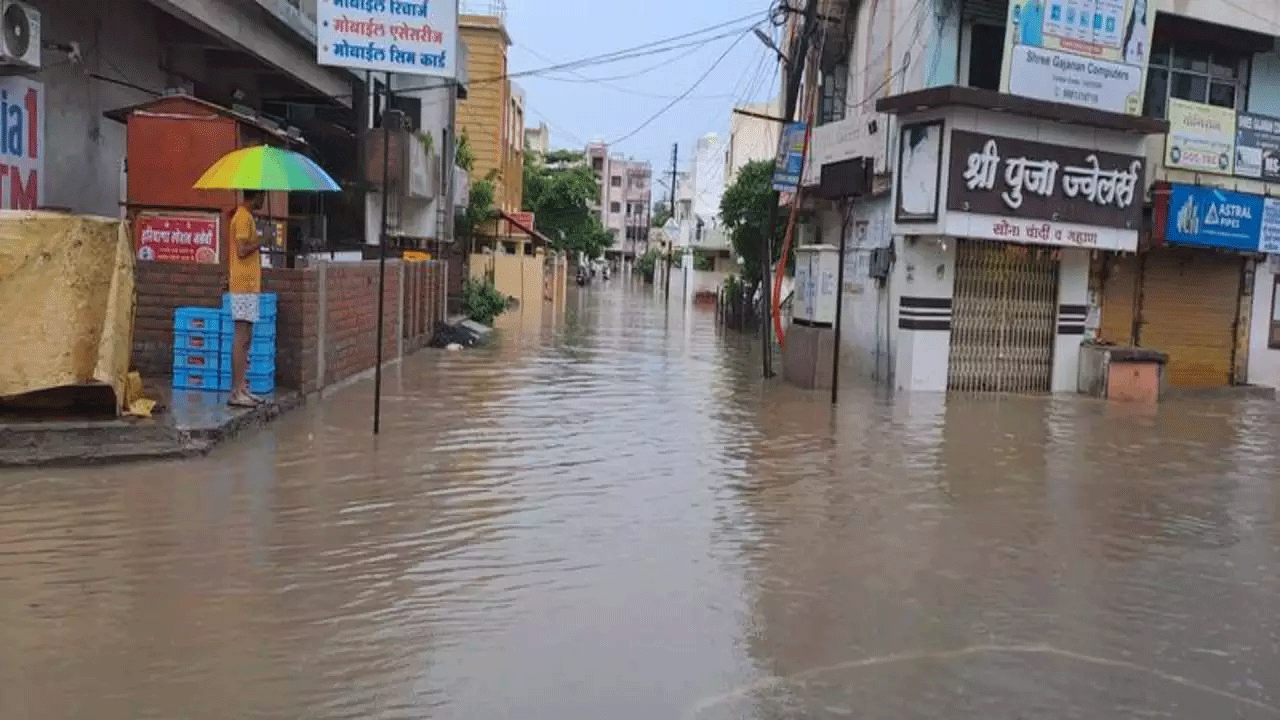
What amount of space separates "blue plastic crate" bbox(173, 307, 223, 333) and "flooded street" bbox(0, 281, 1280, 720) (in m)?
1.15

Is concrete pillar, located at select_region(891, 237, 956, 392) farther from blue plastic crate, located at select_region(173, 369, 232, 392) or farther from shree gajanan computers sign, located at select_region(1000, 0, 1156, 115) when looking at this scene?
blue plastic crate, located at select_region(173, 369, 232, 392)

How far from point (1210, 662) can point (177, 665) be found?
14.7ft

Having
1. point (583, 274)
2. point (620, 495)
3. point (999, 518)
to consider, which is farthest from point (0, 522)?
point (583, 274)

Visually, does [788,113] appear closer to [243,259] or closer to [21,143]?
[243,259]

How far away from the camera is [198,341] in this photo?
34.4 ft

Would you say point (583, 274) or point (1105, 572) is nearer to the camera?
point (1105, 572)

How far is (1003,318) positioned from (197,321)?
37.7 feet

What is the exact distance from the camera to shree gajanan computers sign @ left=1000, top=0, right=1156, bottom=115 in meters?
15.4

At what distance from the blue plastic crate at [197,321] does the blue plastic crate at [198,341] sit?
0.03 metres

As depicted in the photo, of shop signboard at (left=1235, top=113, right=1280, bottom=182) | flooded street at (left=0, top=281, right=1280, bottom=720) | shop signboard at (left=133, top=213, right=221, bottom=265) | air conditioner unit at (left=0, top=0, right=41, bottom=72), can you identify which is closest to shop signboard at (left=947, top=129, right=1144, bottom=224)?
shop signboard at (left=1235, top=113, right=1280, bottom=182)

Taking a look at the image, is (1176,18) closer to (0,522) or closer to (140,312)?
(140,312)

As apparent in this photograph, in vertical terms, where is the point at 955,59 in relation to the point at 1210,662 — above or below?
above

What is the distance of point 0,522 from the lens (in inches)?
255

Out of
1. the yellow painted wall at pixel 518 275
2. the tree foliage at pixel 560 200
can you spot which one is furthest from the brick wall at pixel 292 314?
the tree foliage at pixel 560 200
